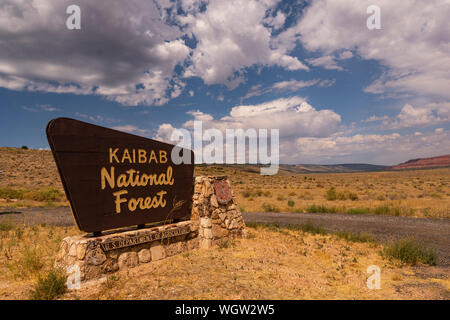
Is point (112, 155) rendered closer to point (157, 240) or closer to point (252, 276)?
point (157, 240)

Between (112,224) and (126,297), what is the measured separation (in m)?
2.12

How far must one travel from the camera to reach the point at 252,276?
603cm

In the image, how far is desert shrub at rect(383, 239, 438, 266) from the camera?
738cm

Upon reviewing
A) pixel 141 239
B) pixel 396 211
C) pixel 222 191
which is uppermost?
pixel 222 191

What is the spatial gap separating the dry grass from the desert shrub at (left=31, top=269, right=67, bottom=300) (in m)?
0.18

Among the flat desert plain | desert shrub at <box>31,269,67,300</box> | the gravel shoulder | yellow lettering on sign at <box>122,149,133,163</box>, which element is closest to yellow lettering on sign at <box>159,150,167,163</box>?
yellow lettering on sign at <box>122,149,133,163</box>

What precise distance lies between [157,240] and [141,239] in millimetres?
583

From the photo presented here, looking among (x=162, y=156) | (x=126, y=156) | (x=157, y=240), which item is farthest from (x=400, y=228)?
(x=126, y=156)

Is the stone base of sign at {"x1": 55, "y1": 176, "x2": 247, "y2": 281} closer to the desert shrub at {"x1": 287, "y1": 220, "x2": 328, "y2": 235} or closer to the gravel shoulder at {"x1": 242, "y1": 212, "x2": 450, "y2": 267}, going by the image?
the desert shrub at {"x1": 287, "y1": 220, "x2": 328, "y2": 235}

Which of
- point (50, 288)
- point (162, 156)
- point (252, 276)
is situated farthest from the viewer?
point (162, 156)

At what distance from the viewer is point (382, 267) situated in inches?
282

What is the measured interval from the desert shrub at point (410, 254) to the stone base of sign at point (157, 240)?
16.2ft

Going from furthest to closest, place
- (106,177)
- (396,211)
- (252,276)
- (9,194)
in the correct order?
(9,194), (396,211), (106,177), (252,276)
